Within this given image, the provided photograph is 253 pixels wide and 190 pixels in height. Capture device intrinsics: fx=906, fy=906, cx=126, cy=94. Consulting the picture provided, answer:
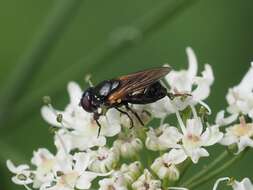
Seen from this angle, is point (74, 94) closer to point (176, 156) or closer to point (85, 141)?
point (85, 141)

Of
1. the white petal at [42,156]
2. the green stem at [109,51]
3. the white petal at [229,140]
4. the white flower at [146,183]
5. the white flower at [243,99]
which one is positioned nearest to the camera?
the white flower at [146,183]

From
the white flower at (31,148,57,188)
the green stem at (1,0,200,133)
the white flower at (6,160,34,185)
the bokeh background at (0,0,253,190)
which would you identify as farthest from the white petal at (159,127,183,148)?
the bokeh background at (0,0,253,190)

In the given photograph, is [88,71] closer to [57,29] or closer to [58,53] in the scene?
[57,29]

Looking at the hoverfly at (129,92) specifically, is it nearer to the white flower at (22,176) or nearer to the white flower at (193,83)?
the white flower at (193,83)

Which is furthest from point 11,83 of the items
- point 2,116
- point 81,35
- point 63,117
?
point 81,35

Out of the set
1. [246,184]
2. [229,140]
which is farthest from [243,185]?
[229,140]

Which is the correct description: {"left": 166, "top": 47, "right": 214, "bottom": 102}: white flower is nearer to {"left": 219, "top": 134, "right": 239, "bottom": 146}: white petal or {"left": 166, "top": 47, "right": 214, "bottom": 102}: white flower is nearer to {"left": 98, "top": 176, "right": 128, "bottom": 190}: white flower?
{"left": 219, "top": 134, "right": 239, "bottom": 146}: white petal

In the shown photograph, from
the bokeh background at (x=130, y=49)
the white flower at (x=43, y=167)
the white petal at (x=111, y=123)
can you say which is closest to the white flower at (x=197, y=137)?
the white petal at (x=111, y=123)
